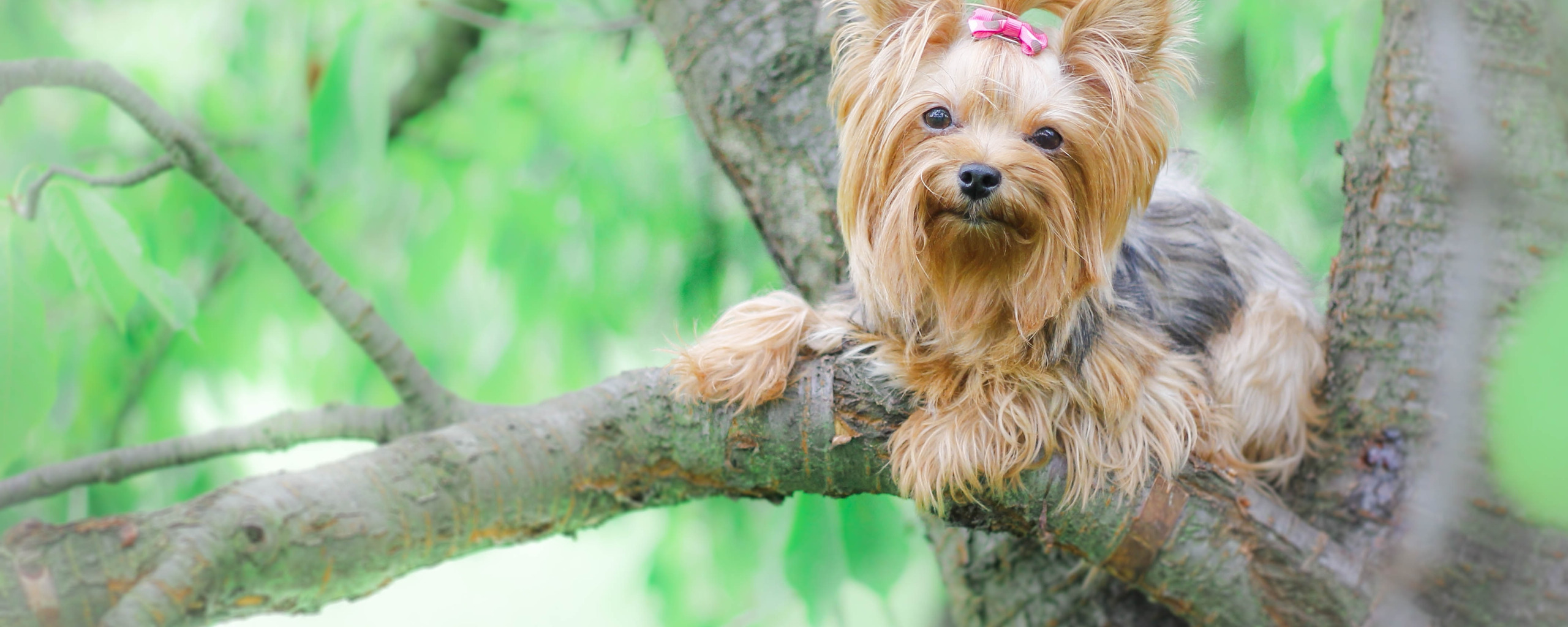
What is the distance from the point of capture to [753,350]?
2.96 m

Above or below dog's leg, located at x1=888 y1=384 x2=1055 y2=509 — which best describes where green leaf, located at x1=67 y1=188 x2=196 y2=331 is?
above

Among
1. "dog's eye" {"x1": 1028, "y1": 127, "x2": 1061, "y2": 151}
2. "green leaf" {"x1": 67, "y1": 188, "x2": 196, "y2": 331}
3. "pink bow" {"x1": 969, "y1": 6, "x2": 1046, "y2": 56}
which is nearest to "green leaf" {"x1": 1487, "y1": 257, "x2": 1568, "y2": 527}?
"dog's eye" {"x1": 1028, "y1": 127, "x2": 1061, "y2": 151}

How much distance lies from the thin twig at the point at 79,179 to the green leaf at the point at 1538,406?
2.72 m

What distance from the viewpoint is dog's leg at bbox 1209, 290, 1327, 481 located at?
327 centimetres

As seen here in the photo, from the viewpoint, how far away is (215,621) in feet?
8.32

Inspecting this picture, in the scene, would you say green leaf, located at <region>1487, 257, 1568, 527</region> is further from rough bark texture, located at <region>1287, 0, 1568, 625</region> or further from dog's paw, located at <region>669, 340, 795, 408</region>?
dog's paw, located at <region>669, 340, 795, 408</region>

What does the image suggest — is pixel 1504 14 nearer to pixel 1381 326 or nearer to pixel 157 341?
pixel 1381 326

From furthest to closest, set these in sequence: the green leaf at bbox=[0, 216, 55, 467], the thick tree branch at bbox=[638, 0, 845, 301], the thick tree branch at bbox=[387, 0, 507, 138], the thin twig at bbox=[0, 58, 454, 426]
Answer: the thick tree branch at bbox=[387, 0, 507, 138] → the thick tree branch at bbox=[638, 0, 845, 301] → the thin twig at bbox=[0, 58, 454, 426] → the green leaf at bbox=[0, 216, 55, 467]

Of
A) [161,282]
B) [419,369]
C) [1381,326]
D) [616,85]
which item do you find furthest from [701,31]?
[1381,326]

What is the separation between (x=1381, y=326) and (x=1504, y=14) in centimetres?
168

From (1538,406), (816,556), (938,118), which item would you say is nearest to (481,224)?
(816,556)

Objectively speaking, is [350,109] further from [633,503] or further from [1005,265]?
[1005,265]

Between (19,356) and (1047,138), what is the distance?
233cm

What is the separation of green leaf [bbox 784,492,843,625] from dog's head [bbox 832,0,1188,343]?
114 centimetres
